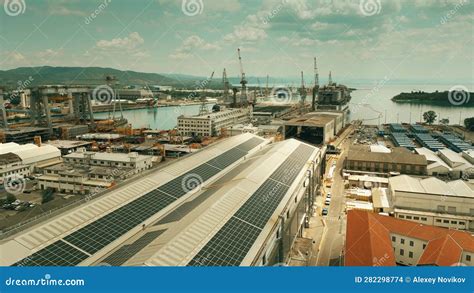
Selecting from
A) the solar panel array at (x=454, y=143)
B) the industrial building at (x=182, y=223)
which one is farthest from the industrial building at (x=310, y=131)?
the industrial building at (x=182, y=223)

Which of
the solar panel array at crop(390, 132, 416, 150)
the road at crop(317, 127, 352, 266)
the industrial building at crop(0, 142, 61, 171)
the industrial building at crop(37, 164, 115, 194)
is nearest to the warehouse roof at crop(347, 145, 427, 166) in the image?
the road at crop(317, 127, 352, 266)

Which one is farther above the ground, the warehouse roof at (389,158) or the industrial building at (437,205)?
the warehouse roof at (389,158)

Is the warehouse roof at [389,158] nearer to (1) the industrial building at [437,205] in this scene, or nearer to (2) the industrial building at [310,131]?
(1) the industrial building at [437,205]

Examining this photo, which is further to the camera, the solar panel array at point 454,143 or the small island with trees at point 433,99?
the small island with trees at point 433,99

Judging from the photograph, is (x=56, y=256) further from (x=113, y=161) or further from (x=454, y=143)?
(x=454, y=143)

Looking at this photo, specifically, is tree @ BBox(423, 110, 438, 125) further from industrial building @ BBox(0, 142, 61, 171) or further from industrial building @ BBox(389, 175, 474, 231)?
industrial building @ BBox(0, 142, 61, 171)

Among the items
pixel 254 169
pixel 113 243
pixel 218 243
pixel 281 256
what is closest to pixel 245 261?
pixel 218 243

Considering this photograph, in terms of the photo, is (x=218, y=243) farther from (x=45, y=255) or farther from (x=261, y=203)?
(x=45, y=255)
